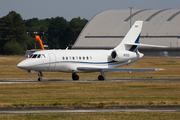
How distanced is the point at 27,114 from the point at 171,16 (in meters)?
111

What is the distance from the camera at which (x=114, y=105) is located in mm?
21453

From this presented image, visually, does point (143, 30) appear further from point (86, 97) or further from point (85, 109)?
point (85, 109)

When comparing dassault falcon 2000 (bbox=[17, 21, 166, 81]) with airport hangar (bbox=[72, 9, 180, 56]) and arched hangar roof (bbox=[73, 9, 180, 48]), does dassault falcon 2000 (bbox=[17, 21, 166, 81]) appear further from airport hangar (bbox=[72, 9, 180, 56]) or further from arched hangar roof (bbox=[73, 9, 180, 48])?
arched hangar roof (bbox=[73, 9, 180, 48])

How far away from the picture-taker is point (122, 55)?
42312 millimetres

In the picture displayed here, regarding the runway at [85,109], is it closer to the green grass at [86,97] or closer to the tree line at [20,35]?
the green grass at [86,97]

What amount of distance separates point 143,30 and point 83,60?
81924mm

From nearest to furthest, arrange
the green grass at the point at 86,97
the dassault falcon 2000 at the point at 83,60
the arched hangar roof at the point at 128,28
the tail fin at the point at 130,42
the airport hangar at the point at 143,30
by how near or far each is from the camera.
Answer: the green grass at the point at 86,97 → the dassault falcon 2000 at the point at 83,60 → the tail fin at the point at 130,42 → the airport hangar at the point at 143,30 → the arched hangar roof at the point at 128,28

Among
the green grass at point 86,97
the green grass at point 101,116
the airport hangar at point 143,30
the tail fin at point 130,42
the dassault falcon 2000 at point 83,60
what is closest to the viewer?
the green grass at point 101,116

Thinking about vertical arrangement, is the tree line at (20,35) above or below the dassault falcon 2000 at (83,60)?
above

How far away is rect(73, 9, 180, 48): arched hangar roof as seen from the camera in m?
116

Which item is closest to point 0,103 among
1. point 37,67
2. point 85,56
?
point 37,67

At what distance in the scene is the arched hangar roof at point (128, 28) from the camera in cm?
11625

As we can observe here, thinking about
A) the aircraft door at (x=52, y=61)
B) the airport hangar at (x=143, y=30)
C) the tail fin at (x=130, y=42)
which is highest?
the airport hangar at (x=143, y=30)

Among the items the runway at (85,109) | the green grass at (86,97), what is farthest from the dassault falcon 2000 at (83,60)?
the runway at (85,109)
